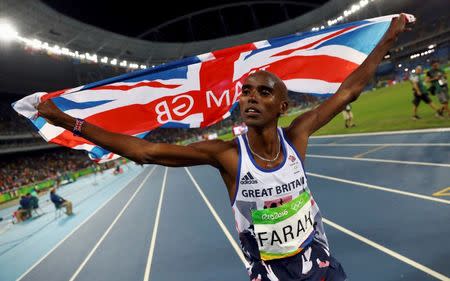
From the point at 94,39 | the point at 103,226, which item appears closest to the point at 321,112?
the point at 103,226

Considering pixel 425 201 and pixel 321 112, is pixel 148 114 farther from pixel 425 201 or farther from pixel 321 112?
pixel 425 201

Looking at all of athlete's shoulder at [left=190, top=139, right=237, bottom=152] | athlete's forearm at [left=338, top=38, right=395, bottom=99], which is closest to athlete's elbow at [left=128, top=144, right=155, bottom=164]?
athlete's shoulder at [left=190, top=139, right=237, bottom=152]

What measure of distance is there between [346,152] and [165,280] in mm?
9090

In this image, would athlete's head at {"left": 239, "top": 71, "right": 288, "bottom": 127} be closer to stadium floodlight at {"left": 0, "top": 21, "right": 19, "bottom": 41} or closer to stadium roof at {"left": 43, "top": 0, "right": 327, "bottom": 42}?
stadium floodlight at {"left": 0, "top": 21, "right": 19, "bottom": 41}

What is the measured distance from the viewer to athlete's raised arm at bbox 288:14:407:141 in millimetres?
2268

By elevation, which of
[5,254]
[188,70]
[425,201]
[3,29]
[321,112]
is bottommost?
[5,254]

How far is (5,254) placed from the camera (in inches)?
378

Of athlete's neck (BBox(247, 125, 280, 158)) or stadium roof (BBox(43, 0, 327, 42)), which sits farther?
stadium roof (BBox(43, 0, 327, 42))

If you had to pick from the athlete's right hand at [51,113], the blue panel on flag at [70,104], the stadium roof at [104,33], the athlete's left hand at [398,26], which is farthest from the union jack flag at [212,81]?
the stadium roof at [104,33]

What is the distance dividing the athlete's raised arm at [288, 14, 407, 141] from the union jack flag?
0.99 m

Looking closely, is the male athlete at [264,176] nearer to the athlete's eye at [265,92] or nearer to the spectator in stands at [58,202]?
the athlete's eye at [265,92]

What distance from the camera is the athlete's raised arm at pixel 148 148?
2.00 meters

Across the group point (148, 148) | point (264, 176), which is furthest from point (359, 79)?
point (148, 148)

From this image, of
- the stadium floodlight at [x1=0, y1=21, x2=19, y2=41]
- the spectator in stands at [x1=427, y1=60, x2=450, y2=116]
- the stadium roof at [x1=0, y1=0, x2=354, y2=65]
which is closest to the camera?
the spectator in stands at [x1=427, y1=60, x2=450, y2=116]
